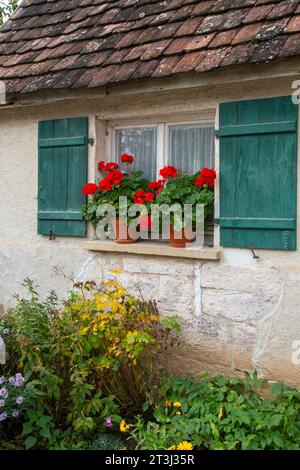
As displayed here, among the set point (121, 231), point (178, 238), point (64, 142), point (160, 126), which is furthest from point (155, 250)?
point (64, 142)

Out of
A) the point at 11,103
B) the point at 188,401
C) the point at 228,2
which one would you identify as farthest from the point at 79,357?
the point at 228,2

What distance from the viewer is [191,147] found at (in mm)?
4520

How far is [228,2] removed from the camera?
436 centimetres

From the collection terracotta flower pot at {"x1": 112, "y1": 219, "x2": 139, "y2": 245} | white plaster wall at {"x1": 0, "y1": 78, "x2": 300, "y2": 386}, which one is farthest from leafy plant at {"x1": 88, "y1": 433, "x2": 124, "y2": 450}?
terracotta flower pot at {"x1": 112, "y1": 219, "x2": 139, "y2": 245}

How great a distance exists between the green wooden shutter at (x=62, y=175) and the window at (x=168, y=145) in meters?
0.39

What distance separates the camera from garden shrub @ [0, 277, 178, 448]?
3629 millimetres

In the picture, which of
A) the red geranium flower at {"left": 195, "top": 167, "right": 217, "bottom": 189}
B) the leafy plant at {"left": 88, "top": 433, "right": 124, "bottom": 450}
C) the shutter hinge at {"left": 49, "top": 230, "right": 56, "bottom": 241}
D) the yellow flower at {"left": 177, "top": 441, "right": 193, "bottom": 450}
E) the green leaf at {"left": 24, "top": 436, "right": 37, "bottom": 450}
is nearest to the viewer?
the yellow flower at {"left": 177, "top": 441, "right": 193, "bottom": 450}

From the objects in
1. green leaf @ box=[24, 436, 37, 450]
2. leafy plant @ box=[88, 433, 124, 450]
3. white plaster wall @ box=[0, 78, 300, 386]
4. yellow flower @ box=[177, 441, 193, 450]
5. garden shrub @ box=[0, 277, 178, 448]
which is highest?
white plaster wall @ box=[0, 78, 300, 386]

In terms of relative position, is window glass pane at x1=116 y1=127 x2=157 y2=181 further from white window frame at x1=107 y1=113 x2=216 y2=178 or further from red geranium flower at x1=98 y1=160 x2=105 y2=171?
red geranium flower at x1=98 y1=160 x2=105 y2=171

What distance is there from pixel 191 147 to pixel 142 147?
1.71ft

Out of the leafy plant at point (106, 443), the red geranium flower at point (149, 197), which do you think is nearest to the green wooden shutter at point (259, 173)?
the red geranium flower at point (149, 197)

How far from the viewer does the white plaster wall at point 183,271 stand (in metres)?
3.87

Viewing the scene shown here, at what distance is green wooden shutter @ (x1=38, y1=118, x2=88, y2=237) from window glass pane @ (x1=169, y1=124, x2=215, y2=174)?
0.86 m

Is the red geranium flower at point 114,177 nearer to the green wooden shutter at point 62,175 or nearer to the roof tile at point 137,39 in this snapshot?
the green wooden shutter at point 62,175
